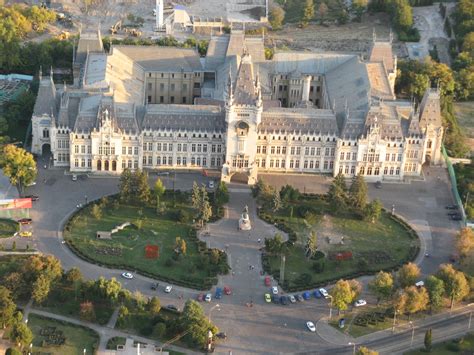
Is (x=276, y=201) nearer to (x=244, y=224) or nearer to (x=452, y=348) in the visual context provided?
(x=244, y=224)

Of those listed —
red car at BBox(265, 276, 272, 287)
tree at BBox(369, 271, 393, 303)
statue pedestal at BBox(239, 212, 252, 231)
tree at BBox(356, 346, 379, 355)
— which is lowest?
tree at BBox(356, 346, 379, 355)

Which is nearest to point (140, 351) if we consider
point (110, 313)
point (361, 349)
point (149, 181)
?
point (110, 313)

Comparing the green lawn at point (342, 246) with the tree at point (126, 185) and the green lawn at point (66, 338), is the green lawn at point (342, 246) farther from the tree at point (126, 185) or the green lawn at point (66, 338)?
the green lawn at point (66, 338)

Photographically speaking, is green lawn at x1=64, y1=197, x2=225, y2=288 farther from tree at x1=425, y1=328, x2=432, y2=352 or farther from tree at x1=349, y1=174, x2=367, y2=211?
tree at x1=425, y1=328, x2=432, y2=352

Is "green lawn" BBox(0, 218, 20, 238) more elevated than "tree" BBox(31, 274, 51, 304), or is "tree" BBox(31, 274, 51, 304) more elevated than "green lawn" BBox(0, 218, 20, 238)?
"green lawn" BBox(0, 218, 20, 238)

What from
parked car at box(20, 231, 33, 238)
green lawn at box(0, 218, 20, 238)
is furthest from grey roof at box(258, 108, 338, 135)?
green lawn at box(0, 218, 20, 238)

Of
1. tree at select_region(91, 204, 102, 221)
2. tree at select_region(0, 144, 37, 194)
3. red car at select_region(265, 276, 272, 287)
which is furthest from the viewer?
tree at select_region(0, 144, 37, 194)

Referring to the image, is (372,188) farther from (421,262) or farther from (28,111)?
(28,111)
